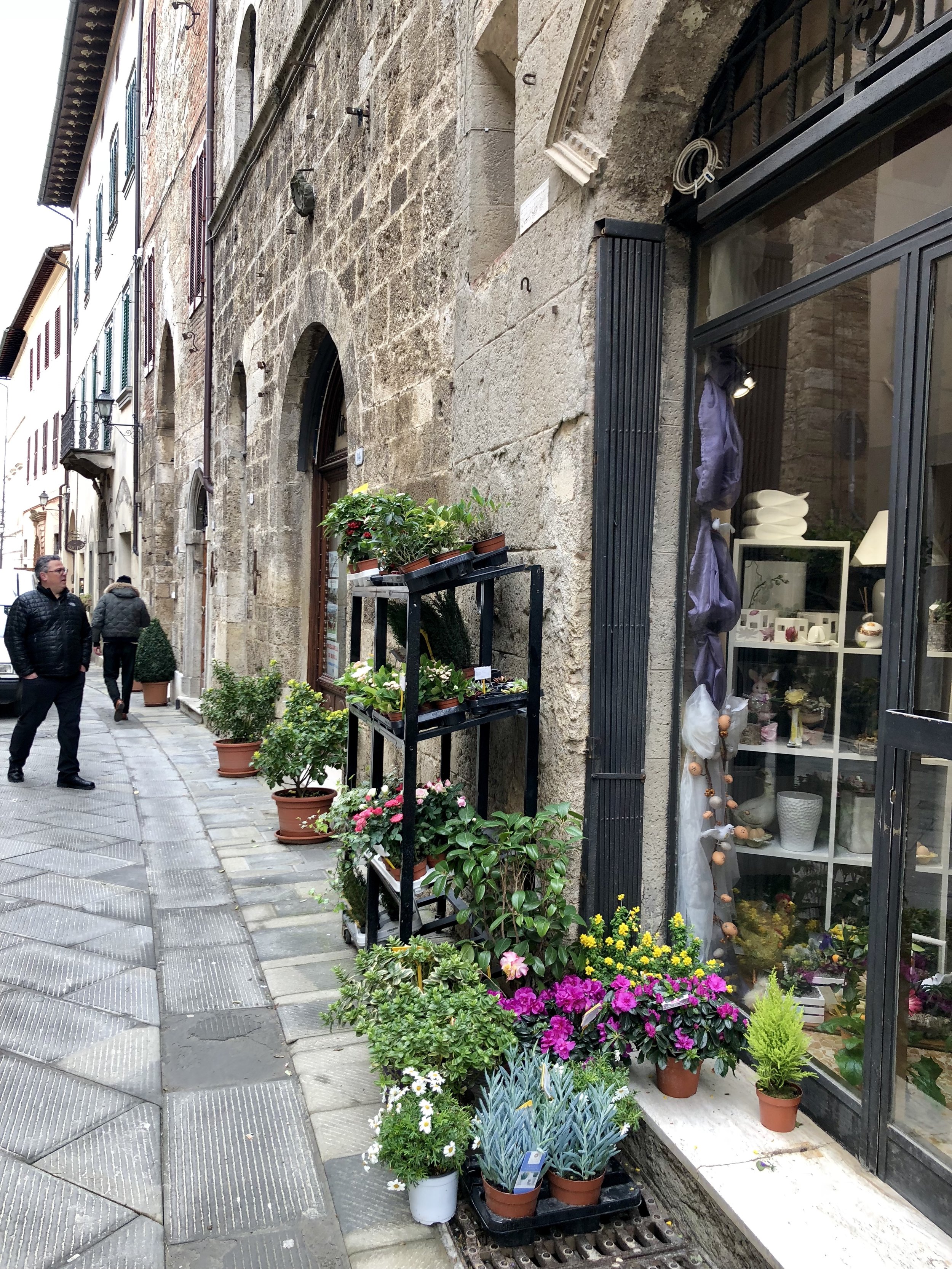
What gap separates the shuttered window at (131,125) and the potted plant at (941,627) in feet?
56.4

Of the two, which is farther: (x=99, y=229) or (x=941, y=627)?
(x=99, y=229)

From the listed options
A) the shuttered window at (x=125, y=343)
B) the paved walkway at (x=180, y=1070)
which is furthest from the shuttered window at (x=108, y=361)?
the paved walkway at (x=180, y=1070)

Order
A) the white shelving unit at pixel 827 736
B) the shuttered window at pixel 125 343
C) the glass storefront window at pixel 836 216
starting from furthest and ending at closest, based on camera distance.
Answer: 1. the shuttered window at pixel 125 343
2. the white shelving unit at pixel 827 736
3. the glass storefront window at pixel 836 216

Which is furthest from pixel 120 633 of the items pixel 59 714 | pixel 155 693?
pixel 59 714

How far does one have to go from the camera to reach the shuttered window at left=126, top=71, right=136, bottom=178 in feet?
53.3

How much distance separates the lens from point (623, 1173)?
2.44 meters

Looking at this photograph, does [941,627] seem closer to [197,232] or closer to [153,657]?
[197,232]

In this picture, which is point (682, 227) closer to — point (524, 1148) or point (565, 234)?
point (565, 234)

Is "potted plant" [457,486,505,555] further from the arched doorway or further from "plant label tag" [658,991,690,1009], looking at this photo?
the arched doorway

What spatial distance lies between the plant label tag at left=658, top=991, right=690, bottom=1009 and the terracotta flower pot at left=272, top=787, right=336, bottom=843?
3467 millimetres

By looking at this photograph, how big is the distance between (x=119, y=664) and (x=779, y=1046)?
10.9 metres

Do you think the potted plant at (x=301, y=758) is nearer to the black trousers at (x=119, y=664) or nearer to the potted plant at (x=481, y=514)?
the potted plant at (x=481, y=514)

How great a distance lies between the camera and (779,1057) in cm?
241

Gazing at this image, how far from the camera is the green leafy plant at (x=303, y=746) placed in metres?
5.61
